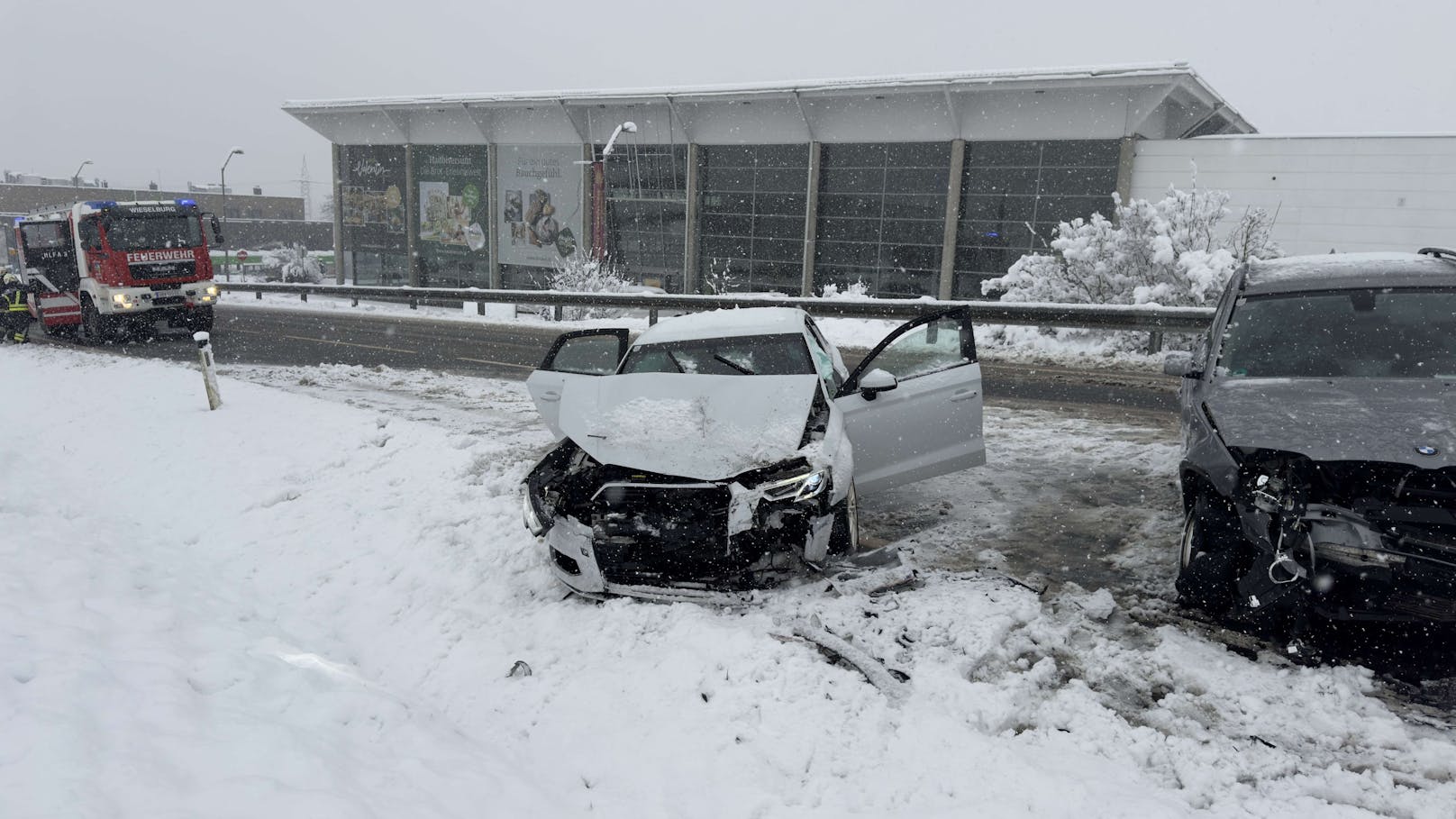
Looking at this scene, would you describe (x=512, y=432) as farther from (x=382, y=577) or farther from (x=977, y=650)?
(x=977, y=650)

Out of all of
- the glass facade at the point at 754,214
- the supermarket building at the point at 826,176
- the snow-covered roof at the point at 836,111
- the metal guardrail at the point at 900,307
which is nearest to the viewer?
the metal guardrail at the point at 900,307

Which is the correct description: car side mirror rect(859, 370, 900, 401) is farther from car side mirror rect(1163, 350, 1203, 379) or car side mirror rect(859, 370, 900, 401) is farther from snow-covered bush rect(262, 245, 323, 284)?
snow-covered bush rect(262, 245, 323, 284)

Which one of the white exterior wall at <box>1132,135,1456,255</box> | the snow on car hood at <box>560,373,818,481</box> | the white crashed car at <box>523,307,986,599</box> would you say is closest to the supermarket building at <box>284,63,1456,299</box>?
the white exterior wall at <box>1132,135,1456,255</box>

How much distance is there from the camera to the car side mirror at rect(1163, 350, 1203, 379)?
5438mm

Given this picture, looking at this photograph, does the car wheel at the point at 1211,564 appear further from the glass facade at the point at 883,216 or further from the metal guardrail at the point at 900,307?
the glass facade at the point at 883,216

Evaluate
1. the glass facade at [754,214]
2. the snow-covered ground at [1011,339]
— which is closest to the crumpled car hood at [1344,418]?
the snow-covered ground at [1011,339]

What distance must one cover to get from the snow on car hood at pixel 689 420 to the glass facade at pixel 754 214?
25393 millimetres

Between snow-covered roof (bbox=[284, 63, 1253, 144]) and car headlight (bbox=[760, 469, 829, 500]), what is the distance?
23080 millimetres

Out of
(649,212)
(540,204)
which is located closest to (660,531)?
(649,212)

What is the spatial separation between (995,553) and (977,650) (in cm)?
166

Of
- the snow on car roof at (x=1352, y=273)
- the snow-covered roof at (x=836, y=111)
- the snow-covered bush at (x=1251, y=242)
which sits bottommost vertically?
the snow on car roof at (x=1352, y=273)

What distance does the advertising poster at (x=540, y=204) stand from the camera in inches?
1389

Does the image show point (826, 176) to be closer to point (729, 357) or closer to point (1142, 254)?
point (1142, 254)

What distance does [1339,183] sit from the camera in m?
22.0
